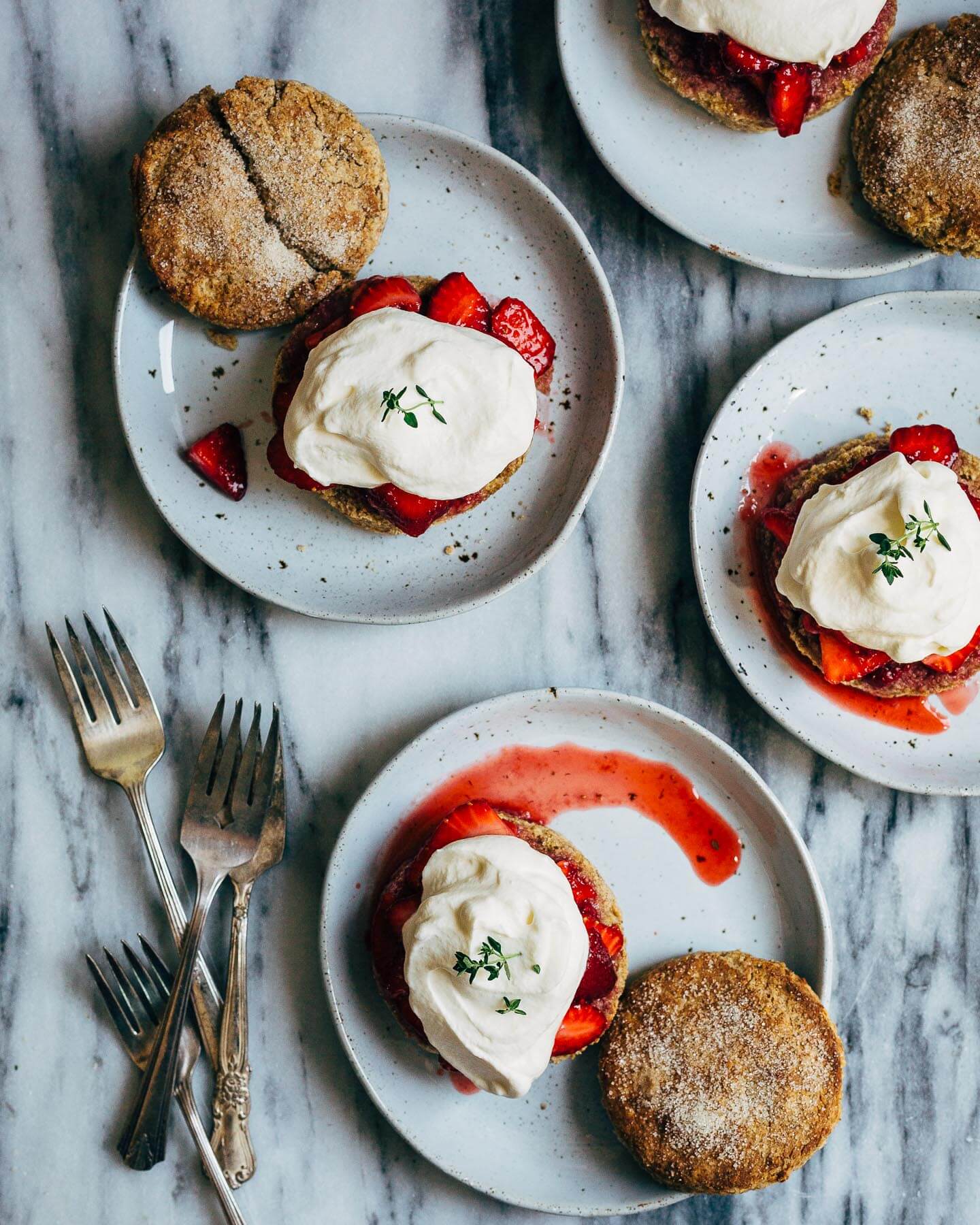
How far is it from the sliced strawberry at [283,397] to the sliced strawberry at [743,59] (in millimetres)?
1279

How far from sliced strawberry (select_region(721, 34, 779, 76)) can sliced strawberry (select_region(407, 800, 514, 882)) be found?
6.10ft

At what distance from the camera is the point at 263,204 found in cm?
234

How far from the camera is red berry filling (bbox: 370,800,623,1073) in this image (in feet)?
7.82

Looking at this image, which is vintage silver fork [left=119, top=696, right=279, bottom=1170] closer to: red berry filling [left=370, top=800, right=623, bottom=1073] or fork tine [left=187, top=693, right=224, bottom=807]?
fork tine [left=187, top=693, right=224, bottom=807]

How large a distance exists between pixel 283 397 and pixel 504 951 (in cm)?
138

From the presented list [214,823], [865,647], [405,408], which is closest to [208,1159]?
[214,823]

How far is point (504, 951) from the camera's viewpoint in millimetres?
2195

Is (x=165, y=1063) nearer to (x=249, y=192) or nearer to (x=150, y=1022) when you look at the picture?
(x=150, y=1022)

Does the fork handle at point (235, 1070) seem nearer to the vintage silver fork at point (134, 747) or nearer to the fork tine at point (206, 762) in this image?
the vintage silver fork at point (134, 747)

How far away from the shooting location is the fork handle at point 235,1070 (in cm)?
254

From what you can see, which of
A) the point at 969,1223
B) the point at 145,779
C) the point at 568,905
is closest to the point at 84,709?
the point at 145,779

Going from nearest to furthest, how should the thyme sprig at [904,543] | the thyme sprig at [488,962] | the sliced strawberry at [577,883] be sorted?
1. the thyme sprig at [488,962]
2. the thyme sprig at [904,543]
3. the sliced strawberry at [577,883]

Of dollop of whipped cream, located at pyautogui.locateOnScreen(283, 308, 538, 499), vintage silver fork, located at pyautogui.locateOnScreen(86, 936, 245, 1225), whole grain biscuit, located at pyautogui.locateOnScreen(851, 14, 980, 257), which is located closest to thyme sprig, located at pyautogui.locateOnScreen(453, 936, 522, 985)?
vintage silver fork, located at pyautogui.locateOnScreen(86, 936, 245, 1225)

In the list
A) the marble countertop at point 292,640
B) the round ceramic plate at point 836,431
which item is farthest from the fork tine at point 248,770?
the round ceramic plate at point 836,431
